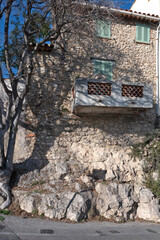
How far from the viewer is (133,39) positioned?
35.2 feet

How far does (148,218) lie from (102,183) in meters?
1.82

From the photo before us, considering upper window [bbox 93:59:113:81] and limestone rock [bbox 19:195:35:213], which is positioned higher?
upper window [bbox 93:59:113:81]

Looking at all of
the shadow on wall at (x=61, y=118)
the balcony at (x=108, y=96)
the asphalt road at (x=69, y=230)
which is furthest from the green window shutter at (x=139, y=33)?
the asphalt road at (x=69, y=230)

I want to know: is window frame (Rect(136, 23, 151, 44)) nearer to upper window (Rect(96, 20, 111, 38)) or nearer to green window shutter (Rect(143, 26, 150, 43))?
green window shutter (Rect(143, 26, 150, 43))

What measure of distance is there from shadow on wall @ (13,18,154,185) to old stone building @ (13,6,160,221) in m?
0.04

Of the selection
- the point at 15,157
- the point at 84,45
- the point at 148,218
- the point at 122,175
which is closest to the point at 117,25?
the point at 84,45

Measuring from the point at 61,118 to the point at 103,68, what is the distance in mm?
3054

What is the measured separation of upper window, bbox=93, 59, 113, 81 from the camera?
10.0 metres

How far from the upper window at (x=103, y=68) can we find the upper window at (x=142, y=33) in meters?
2.11

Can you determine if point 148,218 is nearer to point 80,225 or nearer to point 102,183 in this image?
point 102,183

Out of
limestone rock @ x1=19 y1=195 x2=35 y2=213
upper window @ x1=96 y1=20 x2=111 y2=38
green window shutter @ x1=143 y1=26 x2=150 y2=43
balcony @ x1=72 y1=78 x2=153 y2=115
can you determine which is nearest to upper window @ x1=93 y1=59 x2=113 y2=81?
upper window @ x1=96 y1=20 x2=111 y2=38

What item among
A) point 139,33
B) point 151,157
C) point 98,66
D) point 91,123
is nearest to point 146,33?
point 139,33

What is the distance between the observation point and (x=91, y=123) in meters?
9.49

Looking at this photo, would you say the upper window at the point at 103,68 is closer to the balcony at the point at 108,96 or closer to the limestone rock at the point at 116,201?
the balcony at the point at 108,96
